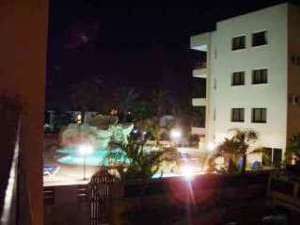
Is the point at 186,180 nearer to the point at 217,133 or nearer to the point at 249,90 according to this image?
the point at 249,90

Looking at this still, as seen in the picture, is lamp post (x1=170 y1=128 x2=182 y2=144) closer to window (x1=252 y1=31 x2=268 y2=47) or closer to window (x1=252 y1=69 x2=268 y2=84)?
window (x1=252 y1=69 x2=268 y2=84)

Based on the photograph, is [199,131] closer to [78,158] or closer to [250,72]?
[250,72]

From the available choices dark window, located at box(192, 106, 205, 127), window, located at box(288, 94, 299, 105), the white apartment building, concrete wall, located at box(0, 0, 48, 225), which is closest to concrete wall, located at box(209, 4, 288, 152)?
the white apartment building

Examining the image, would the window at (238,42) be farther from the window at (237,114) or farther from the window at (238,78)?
the window at (237,114)

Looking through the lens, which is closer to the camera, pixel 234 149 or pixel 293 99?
pixel 234 149

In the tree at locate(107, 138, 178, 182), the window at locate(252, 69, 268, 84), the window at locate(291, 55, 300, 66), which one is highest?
the window at locate(291, 55, 300, 66)

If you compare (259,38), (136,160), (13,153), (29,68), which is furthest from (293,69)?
(13,153)

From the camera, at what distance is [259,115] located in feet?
A: 87.4

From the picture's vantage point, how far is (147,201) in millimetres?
10578

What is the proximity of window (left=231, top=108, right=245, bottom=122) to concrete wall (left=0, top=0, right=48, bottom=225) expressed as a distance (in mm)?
22373

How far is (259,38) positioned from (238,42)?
74.7 inches

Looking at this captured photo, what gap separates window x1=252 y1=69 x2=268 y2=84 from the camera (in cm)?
2641

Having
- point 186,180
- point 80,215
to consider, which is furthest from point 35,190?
point 186,180

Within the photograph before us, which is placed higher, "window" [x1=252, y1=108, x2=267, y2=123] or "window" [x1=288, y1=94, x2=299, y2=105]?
"window" [x1=288, y1=94, x2=299, y2=105]
